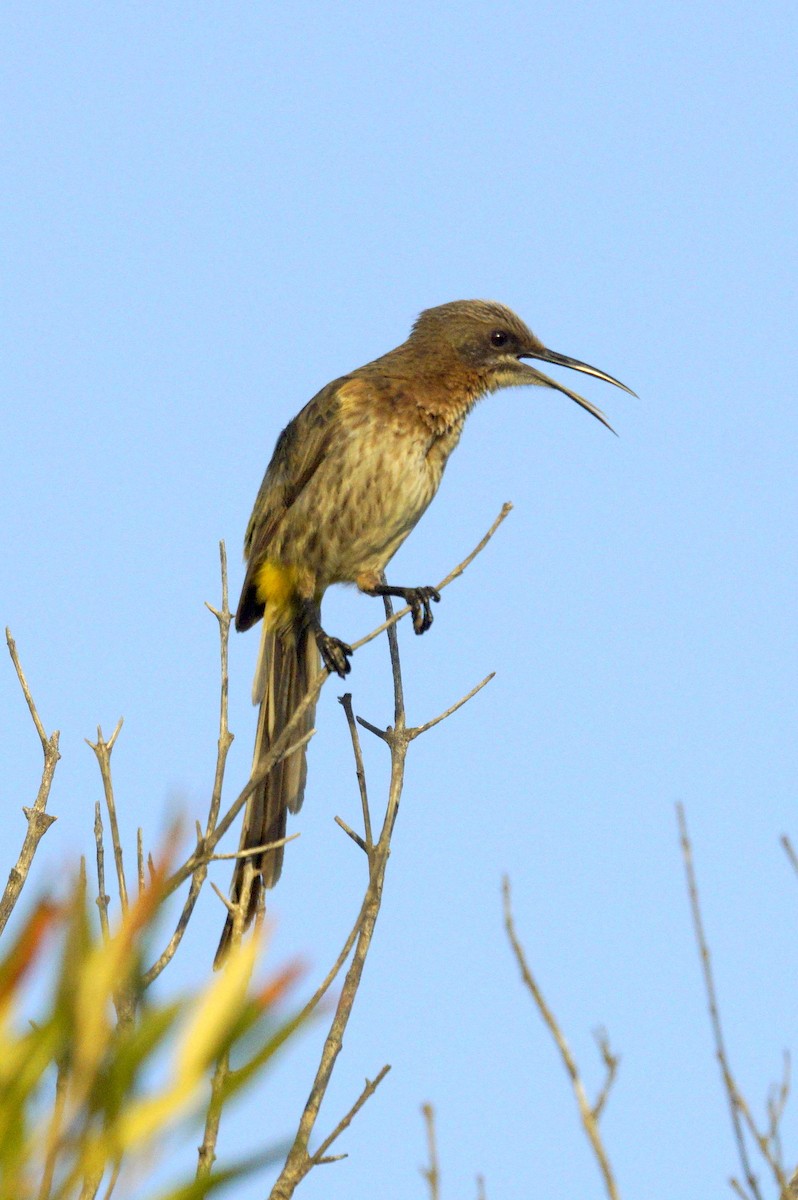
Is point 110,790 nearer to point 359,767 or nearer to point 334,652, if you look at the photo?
point 359,767

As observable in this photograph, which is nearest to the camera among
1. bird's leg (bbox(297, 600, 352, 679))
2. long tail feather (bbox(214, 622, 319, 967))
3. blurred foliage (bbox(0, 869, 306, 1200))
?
blurred foliage (bbox(0, 869, 306, 1200))

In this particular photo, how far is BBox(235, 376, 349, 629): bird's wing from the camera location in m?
5.66

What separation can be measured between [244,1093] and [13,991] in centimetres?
21

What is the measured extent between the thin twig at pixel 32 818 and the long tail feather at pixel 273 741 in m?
1.12

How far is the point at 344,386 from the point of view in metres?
5.73

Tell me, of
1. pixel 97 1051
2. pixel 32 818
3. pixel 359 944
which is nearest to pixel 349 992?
pixel 359 944

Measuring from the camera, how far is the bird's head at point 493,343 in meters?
5.97

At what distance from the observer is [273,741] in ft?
17.0

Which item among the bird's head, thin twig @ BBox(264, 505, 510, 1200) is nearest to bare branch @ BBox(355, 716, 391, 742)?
thin twig @ BBox(264, 505, 510, 1200)

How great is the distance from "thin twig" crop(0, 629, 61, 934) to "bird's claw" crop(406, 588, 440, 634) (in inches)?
85.3

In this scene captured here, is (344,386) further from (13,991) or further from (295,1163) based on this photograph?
(13,991)

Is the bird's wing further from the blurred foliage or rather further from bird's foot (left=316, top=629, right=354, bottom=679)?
the blurred foliage

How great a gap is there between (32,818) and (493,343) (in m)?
3.64

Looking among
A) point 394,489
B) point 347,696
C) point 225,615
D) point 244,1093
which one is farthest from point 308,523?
point 244,1093
